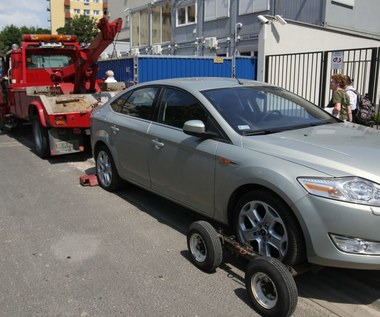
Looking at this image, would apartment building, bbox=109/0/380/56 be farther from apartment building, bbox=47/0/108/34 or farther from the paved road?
apartment building, bbox=47/0/108/34

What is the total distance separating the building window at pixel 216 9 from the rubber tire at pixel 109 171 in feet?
57.0

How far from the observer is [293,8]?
18922mm

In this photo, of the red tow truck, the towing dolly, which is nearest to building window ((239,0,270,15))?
the red tow truck

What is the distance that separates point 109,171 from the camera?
20.5 ft

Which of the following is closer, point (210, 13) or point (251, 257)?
point (251, 257)

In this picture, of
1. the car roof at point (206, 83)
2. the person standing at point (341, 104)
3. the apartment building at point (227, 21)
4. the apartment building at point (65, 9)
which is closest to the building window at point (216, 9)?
the apartment building at point (227, 21)

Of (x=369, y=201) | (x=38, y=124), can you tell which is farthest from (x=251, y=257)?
(x=38, y=124)

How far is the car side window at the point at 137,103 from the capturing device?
207 inches

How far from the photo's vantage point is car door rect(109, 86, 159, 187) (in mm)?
5172

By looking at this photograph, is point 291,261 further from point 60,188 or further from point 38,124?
point 38,124

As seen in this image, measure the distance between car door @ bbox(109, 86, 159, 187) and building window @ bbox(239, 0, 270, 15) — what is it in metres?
15.7

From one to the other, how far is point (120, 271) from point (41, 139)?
18.9 feet

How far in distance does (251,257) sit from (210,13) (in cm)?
2155

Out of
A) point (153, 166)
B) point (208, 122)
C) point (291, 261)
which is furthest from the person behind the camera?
point (153, 166)
